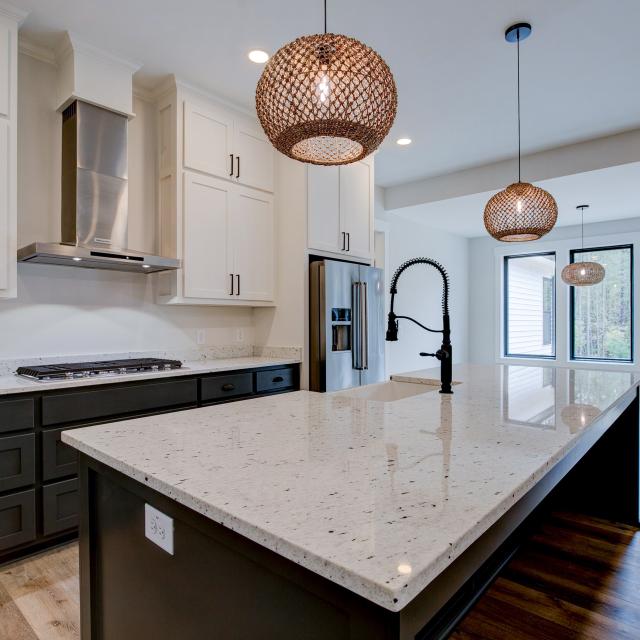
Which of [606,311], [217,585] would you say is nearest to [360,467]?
[217,585]

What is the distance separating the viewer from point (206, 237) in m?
3.30

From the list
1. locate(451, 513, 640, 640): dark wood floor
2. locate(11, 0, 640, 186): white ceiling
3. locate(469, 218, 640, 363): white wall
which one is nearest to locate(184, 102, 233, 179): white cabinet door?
locate(11, 0, 640, 186): white ceiling

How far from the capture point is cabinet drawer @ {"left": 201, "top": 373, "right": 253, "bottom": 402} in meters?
2.98

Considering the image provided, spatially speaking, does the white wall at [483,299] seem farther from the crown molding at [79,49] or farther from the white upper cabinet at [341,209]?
the crown molding at [79,49]

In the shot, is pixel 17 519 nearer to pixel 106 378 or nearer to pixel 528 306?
pixel 106 378

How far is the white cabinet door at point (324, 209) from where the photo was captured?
3656 mm

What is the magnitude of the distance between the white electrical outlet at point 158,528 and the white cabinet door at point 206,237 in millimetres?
2265

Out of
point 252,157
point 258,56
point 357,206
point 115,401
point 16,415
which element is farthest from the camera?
point 357,206

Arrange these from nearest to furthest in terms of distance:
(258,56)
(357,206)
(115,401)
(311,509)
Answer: (311,509)
(115,401)
(258,56)
(357,206)

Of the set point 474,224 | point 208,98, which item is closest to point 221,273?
point 208,98

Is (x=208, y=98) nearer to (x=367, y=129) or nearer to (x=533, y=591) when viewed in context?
(x=367, y=129)

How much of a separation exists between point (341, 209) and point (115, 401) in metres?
2.37

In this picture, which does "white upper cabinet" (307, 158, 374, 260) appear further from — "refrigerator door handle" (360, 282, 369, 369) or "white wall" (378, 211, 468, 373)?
"white wall" (378, 211, 468, 373)

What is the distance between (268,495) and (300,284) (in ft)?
9.40
